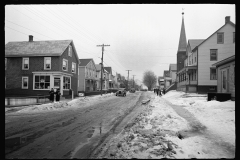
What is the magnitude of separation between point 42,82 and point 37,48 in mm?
6087

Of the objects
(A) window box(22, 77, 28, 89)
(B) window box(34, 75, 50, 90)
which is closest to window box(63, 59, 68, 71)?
(B) window box(34, 75, 50, 90)

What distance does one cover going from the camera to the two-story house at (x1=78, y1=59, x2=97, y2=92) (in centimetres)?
4141

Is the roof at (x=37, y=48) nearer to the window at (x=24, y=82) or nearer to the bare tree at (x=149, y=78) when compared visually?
the window at (x=24, y=82)

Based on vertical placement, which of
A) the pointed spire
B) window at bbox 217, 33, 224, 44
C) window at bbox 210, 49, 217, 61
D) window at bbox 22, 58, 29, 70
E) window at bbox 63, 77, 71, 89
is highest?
the pointed spire

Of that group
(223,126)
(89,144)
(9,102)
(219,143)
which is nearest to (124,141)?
(89,144)

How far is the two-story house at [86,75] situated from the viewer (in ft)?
136

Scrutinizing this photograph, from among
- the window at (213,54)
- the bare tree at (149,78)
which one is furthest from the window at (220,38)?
the bare tree at (149,78)

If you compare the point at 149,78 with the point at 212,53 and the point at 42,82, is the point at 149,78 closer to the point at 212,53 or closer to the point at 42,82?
the point at 212,53

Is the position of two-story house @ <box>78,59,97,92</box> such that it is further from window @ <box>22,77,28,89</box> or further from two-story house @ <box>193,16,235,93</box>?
two-story house @ <box>193,16,235,93</box>

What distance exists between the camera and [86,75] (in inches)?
1663

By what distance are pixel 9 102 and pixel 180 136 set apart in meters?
15.3

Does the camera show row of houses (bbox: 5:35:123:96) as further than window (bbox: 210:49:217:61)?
No

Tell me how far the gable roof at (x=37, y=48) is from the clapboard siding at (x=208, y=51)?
2251cm

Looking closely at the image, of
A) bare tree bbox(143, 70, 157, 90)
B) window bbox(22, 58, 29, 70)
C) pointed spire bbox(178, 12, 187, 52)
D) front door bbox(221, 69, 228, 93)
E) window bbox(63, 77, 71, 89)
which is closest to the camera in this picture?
front door bbox(221, 69, 228, 93)
